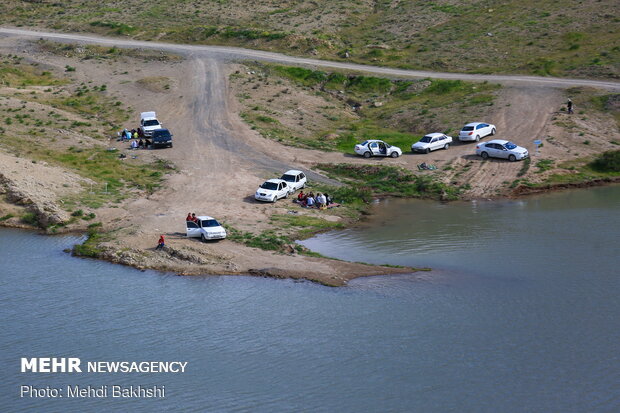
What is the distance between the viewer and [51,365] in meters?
39.6

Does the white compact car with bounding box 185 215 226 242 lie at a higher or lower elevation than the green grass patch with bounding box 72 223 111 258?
higher

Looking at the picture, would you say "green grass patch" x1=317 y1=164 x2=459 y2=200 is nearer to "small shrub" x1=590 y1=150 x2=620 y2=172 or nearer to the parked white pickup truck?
"small shrub" x1=590 y1=150 x2=620 y2=172

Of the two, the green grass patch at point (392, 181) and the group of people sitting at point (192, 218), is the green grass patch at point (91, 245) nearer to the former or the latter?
the group of people sitting at point (192, 218)

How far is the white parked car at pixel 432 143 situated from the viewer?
255 ft

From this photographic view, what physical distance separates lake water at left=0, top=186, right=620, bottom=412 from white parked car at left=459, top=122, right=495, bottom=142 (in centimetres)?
2146

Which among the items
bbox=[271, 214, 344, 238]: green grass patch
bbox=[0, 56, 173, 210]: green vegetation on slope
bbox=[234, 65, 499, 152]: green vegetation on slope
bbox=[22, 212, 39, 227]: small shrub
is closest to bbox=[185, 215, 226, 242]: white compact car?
bbox=[271, 214, 344, 238]: green grass patch

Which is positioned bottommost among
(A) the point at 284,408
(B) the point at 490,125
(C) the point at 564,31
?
(A) the point at 284,408

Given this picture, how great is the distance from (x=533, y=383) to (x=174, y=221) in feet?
105

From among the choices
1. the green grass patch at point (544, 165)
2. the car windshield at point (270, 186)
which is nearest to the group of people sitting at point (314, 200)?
the car windshield at point (270, 186)

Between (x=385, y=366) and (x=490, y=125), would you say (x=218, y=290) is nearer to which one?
(x=385, y=366)

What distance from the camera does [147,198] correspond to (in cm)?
6644

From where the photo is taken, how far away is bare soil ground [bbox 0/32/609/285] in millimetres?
52812

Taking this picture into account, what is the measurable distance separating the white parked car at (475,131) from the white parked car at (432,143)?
1.61m

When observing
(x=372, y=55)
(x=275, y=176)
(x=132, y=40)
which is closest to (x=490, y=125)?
(x=275, y=176)
